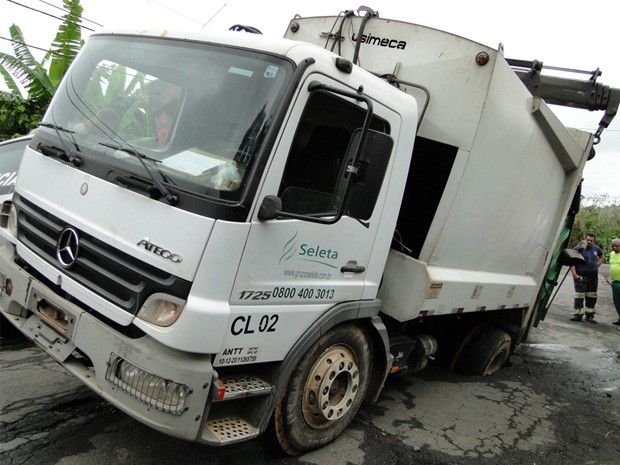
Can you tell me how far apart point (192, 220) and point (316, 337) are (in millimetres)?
1139

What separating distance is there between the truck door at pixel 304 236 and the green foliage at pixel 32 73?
7734 millimetres

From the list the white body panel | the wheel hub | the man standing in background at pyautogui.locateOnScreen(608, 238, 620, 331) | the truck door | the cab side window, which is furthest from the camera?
the man standing in background at pyautogui.locateOnScreen(608, 238, 620, 331)

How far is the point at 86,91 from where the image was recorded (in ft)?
11.4

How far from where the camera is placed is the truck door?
2.86 meters

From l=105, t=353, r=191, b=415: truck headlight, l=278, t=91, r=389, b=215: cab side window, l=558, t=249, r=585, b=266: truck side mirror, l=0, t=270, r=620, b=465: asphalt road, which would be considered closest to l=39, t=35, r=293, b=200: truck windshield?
l=278, t=91, r=389, b=215: cab side window

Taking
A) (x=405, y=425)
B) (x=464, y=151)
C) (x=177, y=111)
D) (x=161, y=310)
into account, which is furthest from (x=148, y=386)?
(x=464, y=151)

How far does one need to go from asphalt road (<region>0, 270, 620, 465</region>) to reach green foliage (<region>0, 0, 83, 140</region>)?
6749mm

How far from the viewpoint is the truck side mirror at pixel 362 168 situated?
295 cm

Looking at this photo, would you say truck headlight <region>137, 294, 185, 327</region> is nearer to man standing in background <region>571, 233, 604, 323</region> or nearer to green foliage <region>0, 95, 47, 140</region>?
green foliage <region>0, 95, 47, 140</region>

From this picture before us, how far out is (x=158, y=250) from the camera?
2.72 m

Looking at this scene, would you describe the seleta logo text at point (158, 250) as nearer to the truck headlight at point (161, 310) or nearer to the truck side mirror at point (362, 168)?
the truck headlight at point (161, 310)

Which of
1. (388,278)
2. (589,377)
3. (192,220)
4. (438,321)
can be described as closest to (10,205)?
(192,220)

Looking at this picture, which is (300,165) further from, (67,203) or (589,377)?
(589,377)

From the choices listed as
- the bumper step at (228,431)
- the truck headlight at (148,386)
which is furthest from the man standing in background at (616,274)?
the truck headlight at (148,386)
